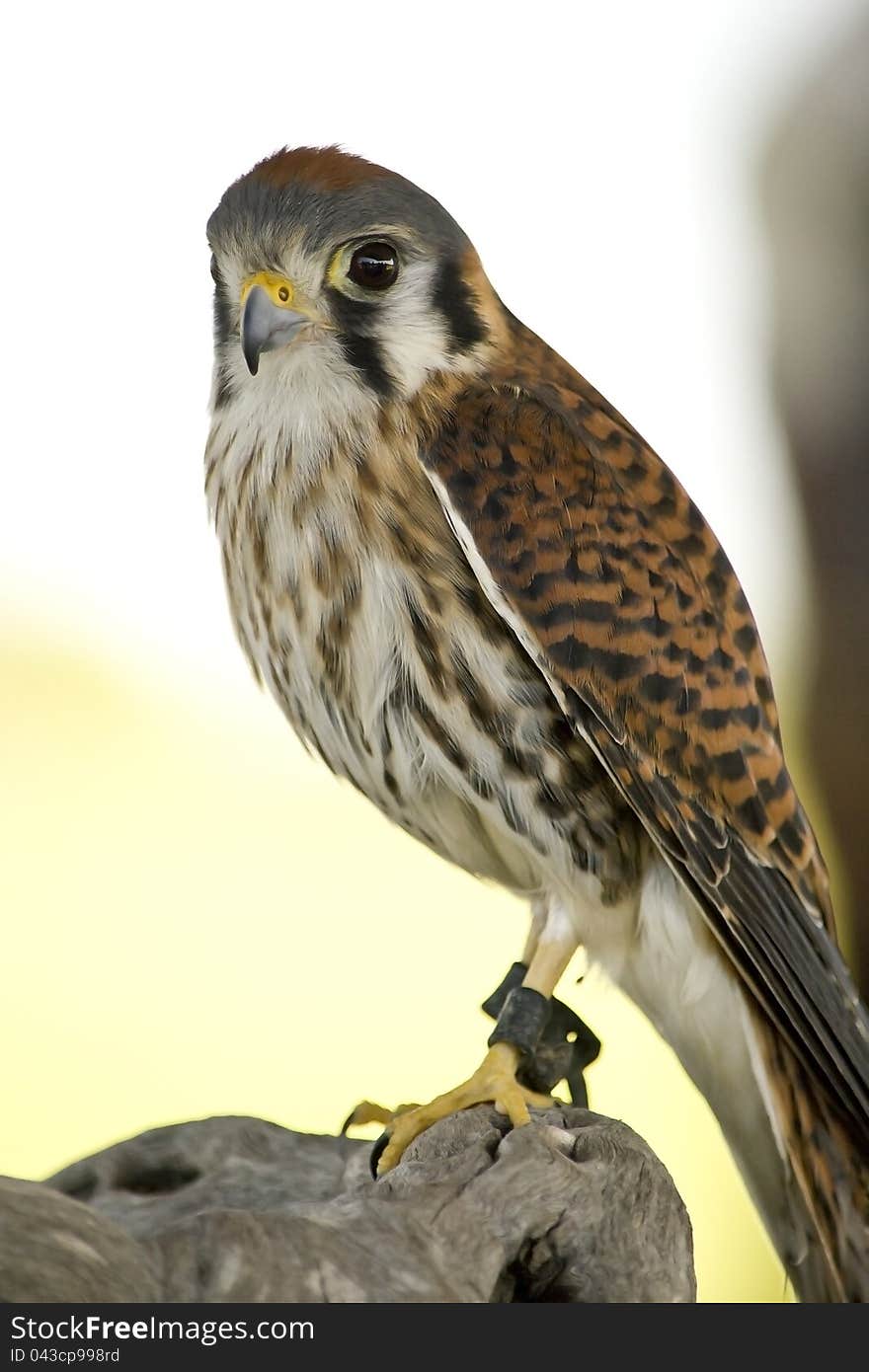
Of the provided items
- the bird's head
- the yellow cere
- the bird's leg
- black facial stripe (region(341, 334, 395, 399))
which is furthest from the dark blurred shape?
the yellow cere

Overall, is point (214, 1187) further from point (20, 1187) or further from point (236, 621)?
point (236, 621)

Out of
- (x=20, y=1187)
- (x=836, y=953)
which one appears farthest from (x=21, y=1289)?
(x=836, y=953)

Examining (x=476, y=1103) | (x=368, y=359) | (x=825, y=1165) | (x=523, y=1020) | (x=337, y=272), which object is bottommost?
(x=825, y=1165)

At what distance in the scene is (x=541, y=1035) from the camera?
2096mm

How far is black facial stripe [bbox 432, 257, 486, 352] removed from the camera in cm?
207

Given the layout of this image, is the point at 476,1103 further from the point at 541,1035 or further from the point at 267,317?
the point at 267,317

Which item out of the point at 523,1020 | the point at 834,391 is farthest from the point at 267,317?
the point at 834,391

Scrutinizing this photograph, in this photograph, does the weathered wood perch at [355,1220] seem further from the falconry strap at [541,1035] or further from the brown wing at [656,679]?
the brown wing at [656,679]

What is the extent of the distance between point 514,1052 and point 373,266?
1.17 m

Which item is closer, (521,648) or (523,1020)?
(521,648)

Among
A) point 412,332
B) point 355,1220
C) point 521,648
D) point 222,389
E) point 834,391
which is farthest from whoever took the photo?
point 834,391

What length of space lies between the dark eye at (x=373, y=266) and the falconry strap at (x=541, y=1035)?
1.06 metres

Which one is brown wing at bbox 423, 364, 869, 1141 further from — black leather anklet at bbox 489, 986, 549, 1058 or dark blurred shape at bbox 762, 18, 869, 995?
dark blurred shape at bbox 762, 18, 869, 995

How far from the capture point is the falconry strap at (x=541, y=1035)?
6.63 ft
